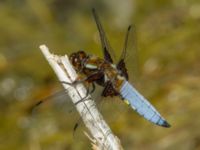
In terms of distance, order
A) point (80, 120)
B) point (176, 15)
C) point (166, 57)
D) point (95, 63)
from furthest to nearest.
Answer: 1. point (176, 15)
2. point (166, 57)
3. point (95, 63)
4. point (80, 120)

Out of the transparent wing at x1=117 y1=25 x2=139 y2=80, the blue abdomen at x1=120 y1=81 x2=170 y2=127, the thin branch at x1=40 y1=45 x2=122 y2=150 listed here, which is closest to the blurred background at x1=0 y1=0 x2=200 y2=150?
the transparent wing at x1=117 y1=25 x2=139 y2=80

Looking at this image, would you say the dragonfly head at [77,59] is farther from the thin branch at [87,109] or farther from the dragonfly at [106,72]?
the thin branch at [87,109]

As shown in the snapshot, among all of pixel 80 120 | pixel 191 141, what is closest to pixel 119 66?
pixel 80 120

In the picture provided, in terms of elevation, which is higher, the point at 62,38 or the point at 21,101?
the point at 62,38

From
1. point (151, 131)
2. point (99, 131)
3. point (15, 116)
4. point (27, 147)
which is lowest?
point (99, 131)

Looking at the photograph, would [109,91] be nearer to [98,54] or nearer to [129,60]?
[129,60]

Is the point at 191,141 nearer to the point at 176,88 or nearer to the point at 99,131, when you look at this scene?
the point at 176,88

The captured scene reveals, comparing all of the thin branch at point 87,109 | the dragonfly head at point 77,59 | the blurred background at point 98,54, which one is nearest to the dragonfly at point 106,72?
the dragonfly head at point 77,59
